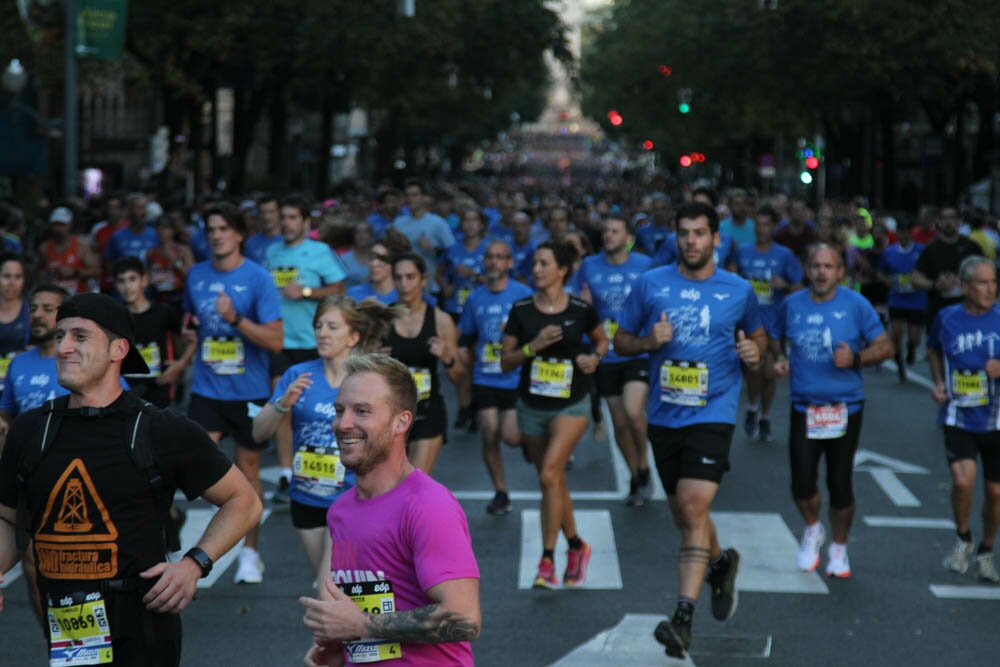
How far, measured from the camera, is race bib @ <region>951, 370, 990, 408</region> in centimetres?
985

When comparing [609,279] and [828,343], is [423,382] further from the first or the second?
[609,279]

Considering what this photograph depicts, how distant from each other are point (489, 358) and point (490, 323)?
266 mm

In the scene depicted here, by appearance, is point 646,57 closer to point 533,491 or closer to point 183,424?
point 533,491

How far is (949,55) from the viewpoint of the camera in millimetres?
32031

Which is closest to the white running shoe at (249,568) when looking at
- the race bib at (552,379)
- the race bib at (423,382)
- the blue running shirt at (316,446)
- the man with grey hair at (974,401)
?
the race bib at (423,382)

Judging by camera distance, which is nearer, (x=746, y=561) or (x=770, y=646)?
(x=770, y=646)

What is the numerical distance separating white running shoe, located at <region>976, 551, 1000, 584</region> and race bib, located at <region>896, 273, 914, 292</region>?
9.37 meters

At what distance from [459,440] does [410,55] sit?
23685 millimetres

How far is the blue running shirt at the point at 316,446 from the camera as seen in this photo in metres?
7.68

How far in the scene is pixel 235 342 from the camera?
10.3m

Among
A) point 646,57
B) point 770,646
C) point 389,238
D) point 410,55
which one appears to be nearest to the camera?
point 770,646

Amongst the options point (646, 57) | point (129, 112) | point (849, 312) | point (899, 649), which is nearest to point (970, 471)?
point (849, 312)

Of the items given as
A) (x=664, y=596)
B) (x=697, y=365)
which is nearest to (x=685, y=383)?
(x=697, y=365)

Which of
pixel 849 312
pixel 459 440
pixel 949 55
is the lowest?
pixel 459 440
